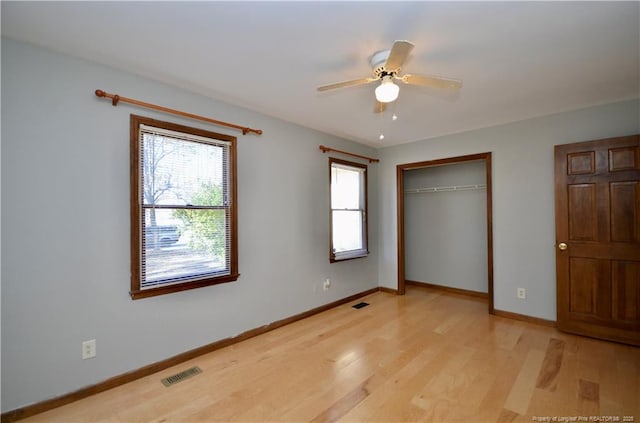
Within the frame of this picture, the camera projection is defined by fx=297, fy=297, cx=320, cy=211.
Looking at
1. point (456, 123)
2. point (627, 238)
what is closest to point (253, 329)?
Result: point (456, 123)

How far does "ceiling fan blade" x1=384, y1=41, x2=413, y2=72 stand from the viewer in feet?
5.45

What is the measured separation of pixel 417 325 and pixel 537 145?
8.42 ft

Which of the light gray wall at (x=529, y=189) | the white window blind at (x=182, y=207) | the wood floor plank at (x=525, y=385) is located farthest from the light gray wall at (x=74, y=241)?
the light gray wall at (x=529, y=189)

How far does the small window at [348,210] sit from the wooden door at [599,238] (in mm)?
2429

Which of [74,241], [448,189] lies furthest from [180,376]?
[448,189]

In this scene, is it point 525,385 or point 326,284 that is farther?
point 326,284

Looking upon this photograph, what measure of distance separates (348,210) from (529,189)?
2309mm

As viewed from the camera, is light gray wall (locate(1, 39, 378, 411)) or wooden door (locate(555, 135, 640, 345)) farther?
wooden door (locate(555, 135, 640, 345))

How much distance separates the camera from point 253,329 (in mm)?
3203

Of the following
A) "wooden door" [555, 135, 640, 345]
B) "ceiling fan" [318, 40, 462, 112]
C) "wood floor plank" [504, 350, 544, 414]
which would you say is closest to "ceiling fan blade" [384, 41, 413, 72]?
"ceiling fan" [318, 40, 462, 112]

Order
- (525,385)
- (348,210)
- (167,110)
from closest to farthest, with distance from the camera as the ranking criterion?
(525,385), (167,110), (348,210)

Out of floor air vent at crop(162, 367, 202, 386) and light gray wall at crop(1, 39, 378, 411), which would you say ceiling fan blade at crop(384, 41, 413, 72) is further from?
floor air vent at crop(162, 367, 202, 386)

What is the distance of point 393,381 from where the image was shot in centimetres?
233

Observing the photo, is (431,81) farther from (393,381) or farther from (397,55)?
(393,381)
